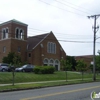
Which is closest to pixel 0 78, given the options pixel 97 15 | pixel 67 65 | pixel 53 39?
pixel 67 65

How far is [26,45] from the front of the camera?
6203 cm

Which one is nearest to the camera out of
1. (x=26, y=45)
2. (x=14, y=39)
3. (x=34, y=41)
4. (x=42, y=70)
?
(x=42, y=70)

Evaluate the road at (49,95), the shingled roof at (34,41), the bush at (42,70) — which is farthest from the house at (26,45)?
the road at (49,95)

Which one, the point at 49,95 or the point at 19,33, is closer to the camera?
the point at 49,95

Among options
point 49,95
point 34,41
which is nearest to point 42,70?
point 49,95

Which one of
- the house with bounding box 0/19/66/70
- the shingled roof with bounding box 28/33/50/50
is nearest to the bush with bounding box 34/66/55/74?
the house with bounding box 0/19/66/70

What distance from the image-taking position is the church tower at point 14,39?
192ft

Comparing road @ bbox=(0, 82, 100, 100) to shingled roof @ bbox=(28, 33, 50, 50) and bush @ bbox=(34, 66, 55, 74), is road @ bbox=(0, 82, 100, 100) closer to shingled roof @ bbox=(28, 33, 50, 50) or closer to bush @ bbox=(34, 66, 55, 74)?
bush @ bbox=(34, 66, 55, 74)

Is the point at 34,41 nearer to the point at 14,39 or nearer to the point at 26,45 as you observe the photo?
the point at 26,45

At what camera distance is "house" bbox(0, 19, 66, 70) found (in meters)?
58.9

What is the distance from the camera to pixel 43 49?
2491 inches

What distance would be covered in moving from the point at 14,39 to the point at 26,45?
456 cm

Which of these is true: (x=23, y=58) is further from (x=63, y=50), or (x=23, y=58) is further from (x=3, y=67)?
(x=3, y=67)

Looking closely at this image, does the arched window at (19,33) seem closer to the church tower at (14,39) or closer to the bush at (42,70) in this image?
the church tower at (14,39)
